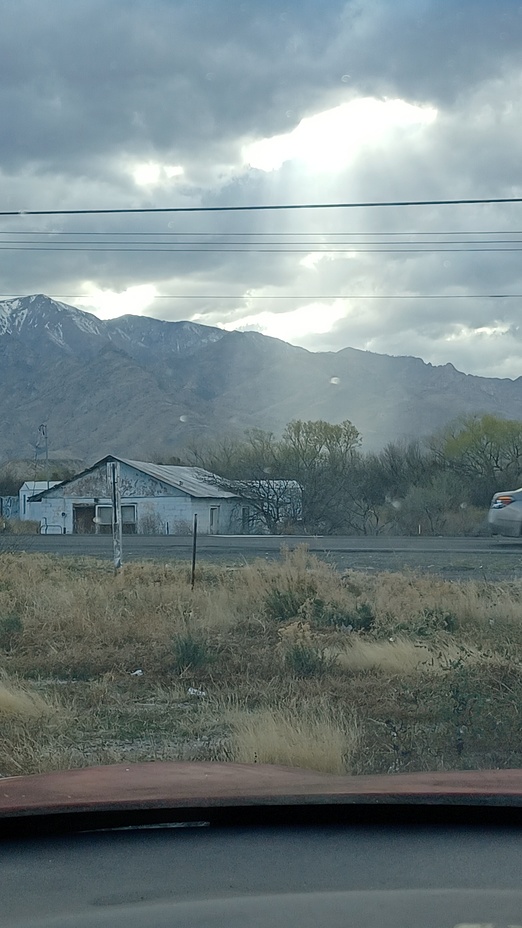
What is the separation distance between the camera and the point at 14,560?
20.1 metres

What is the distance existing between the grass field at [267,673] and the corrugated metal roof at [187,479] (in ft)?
121

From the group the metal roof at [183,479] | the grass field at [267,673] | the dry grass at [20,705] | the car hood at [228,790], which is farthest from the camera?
the metal roof at [183,479]

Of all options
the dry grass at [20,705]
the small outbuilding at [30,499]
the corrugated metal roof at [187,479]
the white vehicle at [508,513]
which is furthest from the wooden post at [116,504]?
the small outbuilding at [30,499]

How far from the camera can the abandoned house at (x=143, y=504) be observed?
172 feet

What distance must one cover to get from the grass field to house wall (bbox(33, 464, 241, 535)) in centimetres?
3654

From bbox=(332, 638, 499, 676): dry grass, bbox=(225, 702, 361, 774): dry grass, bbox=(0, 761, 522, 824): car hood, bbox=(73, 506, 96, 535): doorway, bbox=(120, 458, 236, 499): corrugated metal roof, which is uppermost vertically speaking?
bbox=(120, 458, 236, 499): corrugated metal roof

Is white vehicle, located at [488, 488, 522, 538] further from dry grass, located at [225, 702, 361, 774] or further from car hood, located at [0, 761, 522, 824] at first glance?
car hood, located at [0, 761, 522, 824]

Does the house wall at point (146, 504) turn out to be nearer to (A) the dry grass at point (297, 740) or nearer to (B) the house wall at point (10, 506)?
(B) the house wall at point (10, 506)

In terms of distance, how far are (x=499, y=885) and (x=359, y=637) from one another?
8131mm

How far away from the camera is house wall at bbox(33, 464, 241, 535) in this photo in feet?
171

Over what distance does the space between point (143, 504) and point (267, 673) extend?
45184mm

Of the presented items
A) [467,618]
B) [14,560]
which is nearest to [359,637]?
[467,618]

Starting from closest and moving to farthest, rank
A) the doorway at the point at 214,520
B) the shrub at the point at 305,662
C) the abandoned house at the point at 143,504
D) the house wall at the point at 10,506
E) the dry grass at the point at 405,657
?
the dry grass at the point at 405,657 < the shrub at the point at 305,662 < the abandoned house at the point at 143,504 < the doorway at the point at 214,520 < the house wall at the point at 10,506

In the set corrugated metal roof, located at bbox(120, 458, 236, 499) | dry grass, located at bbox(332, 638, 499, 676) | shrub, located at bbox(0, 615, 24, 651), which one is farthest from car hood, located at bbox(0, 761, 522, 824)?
corrugated metal roof, located at bbox(120, 458, 236, 499)
